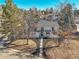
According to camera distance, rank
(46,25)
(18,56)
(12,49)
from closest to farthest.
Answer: (18,56)
(12,49)
(46,25)

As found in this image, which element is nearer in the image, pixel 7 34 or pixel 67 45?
pixel 67 45

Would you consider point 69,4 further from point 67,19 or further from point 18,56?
point 18,56

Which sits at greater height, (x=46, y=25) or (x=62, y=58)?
(x=46, y=25)

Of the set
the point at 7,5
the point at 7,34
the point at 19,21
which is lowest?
the point at 7,34

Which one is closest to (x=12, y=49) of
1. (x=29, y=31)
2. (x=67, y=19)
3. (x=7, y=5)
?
(x=29, y=31)

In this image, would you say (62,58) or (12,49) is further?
(12,49)

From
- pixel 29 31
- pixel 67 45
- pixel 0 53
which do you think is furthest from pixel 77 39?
pixel 0 53

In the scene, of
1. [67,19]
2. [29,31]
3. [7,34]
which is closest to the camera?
[29,31]

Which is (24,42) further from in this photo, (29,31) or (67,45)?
(67,45)

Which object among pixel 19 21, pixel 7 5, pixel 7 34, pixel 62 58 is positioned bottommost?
pixel 62 58
